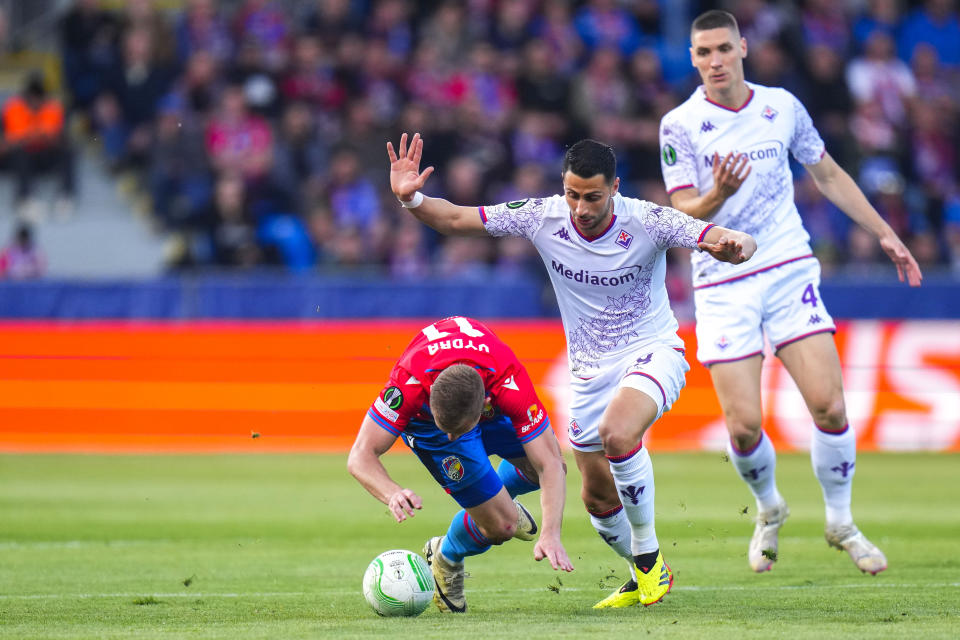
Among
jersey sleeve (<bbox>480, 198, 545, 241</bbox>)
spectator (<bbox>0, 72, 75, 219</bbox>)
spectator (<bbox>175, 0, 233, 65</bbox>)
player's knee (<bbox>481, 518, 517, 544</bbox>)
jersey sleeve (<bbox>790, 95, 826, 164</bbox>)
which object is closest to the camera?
player's knee (<bbox>481, 518, 517, 544</bbox>)

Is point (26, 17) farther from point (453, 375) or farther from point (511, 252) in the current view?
point (453, 375)

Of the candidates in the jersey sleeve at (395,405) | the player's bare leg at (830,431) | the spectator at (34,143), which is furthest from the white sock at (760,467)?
the spectator at (34,143)

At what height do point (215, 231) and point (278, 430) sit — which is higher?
point (215, 231)

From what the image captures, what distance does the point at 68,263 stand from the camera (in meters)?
20.6

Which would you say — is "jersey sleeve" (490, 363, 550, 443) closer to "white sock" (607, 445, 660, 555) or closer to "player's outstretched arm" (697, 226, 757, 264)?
"white sock" (607, 445, 660, 555)

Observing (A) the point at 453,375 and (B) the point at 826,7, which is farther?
(B) the point at 826,7

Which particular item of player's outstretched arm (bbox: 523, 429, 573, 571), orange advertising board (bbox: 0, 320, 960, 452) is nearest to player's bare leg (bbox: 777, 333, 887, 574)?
player's outstretched arm (bbox: 523, 429, 573, 571)

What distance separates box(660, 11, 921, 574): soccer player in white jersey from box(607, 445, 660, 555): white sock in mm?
1349

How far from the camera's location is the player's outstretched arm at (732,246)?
7.04 meters

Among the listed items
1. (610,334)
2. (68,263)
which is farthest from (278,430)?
(610,334)

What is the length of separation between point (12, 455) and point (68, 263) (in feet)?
16.2

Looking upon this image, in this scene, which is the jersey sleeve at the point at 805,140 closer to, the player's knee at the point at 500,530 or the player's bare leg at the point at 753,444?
the player's bare leg at the point at 753,444

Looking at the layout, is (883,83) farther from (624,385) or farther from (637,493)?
(637,493)

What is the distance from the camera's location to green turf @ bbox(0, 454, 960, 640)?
22.4 ft
